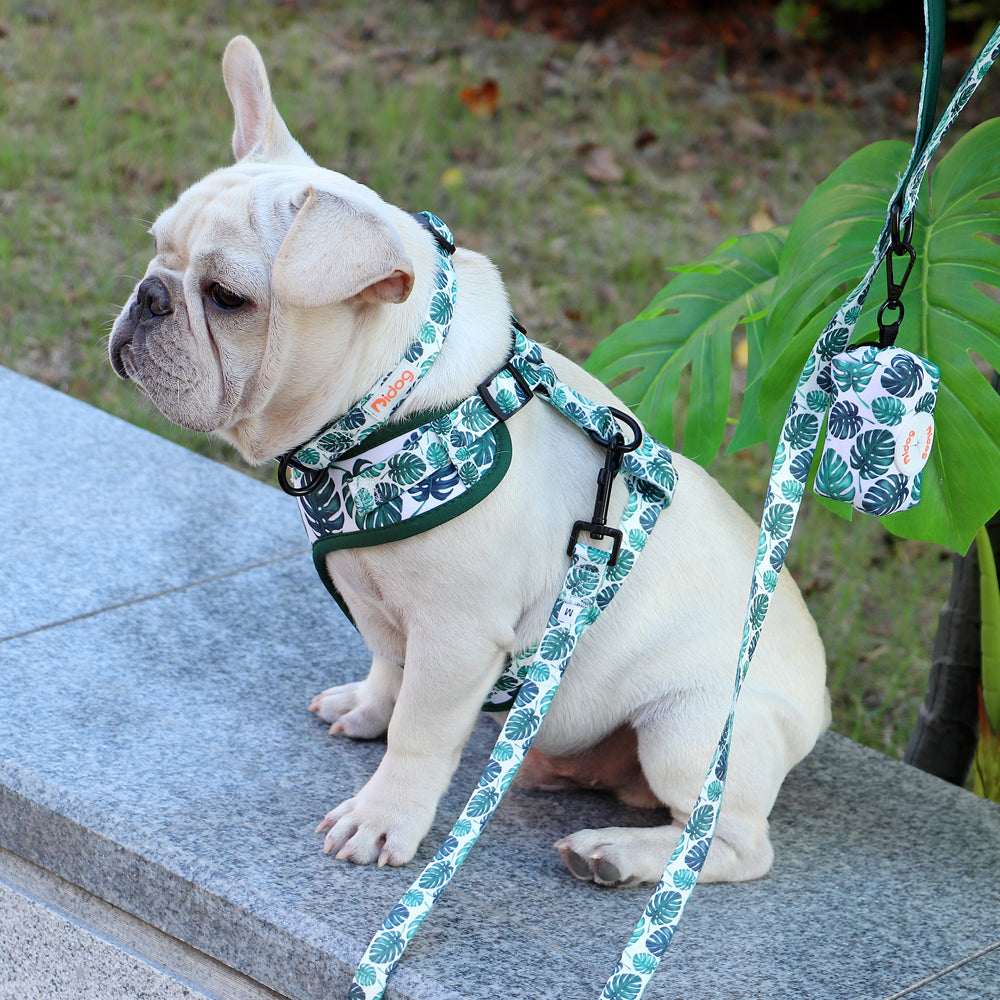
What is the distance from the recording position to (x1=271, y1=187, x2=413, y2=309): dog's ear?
1.85 m

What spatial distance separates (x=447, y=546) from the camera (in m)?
2.10

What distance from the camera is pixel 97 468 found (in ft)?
12.1

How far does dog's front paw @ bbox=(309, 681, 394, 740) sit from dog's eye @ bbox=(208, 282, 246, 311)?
979 millimetres

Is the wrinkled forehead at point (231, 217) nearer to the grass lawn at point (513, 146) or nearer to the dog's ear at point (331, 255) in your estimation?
the dog's ear at point (331, 255)

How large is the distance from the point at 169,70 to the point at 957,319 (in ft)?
19.8

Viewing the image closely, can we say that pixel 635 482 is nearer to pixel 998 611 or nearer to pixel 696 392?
pixel 696 392

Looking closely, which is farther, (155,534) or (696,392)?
(155,534)

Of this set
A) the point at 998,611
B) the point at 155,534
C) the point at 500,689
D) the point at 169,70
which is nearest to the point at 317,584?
the point at 155,534

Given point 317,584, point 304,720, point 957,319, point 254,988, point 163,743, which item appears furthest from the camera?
point 317,584

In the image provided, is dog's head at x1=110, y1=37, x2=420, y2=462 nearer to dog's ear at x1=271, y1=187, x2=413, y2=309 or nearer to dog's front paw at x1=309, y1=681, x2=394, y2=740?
dog's ear at x1=271, y1=187, x2=413, y2=309

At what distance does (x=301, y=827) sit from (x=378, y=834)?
0.18 m

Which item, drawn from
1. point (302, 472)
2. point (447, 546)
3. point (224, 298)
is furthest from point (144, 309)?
point (447, 546)

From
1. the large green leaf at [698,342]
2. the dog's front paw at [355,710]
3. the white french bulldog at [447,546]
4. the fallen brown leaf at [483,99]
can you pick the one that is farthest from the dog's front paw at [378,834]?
the fallen brown leaf at [483,99]

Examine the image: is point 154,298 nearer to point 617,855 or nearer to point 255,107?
point 255,107
